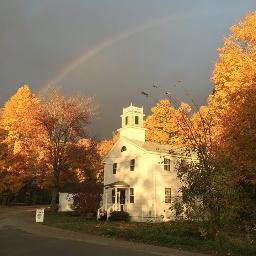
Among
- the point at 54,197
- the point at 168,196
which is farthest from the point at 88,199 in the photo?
the point at 54,197

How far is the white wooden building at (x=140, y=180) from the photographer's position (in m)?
42.5

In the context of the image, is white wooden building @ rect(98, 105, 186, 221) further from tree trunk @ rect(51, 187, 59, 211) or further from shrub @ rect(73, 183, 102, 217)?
tree trunk @ rect(51, 187, 59, 211)

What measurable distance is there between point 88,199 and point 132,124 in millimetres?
9514

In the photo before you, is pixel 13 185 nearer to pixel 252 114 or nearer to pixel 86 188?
pixel 86 188

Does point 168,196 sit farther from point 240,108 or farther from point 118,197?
point 240,108

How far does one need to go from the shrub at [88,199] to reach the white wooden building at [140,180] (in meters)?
1.05

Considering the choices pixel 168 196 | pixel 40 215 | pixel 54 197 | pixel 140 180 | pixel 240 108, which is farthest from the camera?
pixel 54 197

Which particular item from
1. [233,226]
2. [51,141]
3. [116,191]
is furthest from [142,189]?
[233,226]

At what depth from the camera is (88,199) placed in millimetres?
43531

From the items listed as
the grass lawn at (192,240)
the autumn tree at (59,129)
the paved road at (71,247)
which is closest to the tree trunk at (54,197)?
the autumn tree at (59,129)

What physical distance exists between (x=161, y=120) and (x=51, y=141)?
2737 centimetres

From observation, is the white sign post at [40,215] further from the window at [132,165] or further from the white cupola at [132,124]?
the white cupola at [132,124]

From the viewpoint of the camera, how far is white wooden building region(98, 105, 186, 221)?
140 ft

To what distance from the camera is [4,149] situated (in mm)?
58969
